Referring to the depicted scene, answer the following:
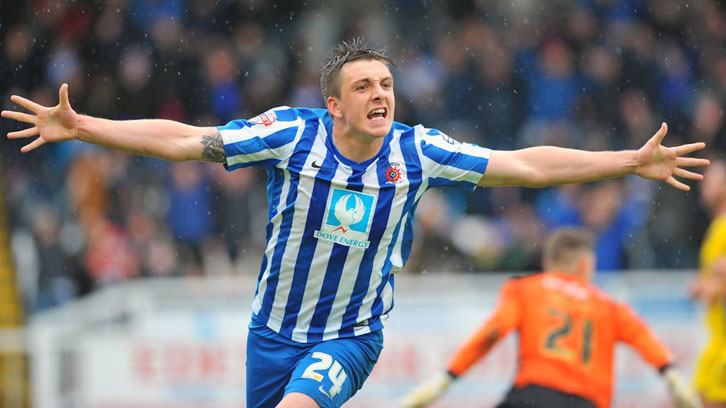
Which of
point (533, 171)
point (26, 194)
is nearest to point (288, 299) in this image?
point (533, 171)

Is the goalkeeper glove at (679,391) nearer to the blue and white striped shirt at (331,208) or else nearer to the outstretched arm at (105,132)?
the blue and white striped shirt at (331,208)

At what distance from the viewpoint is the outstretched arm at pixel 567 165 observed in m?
5.24

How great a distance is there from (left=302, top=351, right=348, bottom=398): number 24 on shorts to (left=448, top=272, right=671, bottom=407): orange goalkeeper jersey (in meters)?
1.76

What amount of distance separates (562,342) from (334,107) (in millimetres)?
2264

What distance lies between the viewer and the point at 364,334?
17.5 feet

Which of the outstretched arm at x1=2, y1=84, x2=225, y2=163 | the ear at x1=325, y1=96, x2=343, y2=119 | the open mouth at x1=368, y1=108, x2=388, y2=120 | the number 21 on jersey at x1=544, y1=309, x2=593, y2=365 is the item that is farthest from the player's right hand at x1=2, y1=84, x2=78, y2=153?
the number 21 on jersey at x1=544, y1=309, x2=593, y2=365

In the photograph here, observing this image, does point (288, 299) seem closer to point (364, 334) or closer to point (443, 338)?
point (364, 334)

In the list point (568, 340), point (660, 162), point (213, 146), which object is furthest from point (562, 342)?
point (213, 146)

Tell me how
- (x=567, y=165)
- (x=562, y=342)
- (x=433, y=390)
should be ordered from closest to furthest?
1. (x=567, y=165)
2. (x=562, y=342)
3. (x=433, y=390)

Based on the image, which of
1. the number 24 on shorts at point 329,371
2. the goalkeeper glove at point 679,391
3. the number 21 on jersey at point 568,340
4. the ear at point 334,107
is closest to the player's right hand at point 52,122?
the ear at point 334,107

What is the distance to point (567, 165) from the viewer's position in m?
5.26

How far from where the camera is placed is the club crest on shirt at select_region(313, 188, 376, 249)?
516 centimetres

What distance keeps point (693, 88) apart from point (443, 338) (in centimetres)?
603

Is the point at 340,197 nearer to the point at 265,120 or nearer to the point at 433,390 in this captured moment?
the point at 265,120
